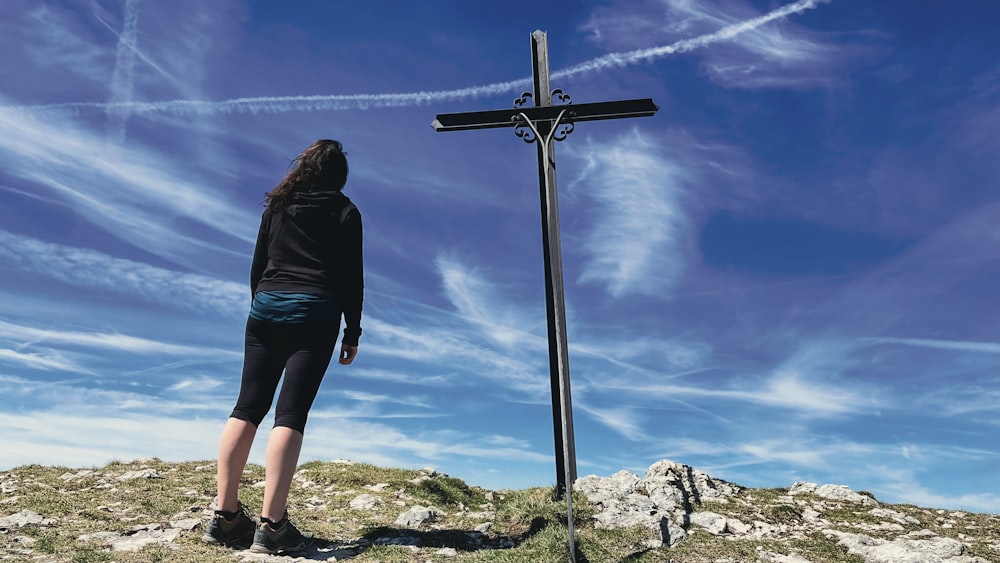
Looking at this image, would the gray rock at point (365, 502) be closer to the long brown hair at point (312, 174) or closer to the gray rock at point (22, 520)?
the gray rock at point (22, 520)

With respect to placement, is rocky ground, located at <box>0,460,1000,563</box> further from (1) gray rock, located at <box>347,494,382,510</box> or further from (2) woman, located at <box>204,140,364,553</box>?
(2) woman, located at <box>204,140,364,553</box>

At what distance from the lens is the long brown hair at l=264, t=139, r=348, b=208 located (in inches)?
289

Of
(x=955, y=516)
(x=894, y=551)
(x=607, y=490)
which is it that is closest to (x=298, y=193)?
(x=607, y=490)

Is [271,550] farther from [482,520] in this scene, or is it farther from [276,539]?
[482,520]

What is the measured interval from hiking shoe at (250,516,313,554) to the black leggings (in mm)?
1046

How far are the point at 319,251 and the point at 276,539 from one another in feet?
9.52

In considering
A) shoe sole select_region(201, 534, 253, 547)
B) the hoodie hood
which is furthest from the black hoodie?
shoe sole select_region(201, 534, 253, 547)

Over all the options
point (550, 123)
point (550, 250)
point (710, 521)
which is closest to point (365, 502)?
point (550, 250)

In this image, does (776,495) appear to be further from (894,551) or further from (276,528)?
(276,528)

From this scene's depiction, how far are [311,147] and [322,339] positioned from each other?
2091 mm

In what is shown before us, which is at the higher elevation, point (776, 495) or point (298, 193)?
point (298, 193)

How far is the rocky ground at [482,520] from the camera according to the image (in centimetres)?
740

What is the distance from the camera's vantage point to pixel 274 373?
278 inches

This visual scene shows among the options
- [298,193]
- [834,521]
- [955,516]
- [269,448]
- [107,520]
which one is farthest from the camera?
[955,516]
